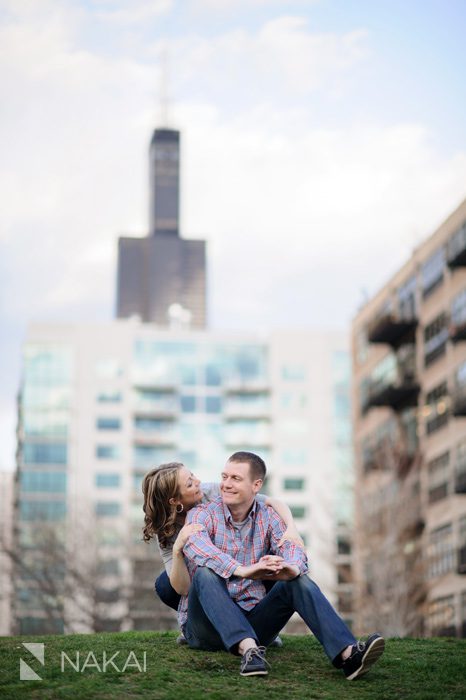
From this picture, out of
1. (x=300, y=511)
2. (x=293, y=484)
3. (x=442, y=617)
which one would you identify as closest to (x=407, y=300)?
(x=442, y=617)

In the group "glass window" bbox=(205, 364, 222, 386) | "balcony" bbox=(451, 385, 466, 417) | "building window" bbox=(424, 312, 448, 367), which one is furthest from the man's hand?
"glass window" bbox=(205, 364, 222, 386)

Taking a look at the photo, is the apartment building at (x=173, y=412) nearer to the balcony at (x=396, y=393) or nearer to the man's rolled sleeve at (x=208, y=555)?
the balcony at (x=396, y=393)

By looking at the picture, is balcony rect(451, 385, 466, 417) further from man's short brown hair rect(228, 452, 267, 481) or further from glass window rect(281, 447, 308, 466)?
glass window rect(281, 447, 308, 466)

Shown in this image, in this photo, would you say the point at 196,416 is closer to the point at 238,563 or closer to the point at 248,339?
the point at 248,339

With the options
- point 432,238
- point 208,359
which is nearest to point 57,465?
point 208,359

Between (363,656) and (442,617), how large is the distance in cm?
4720

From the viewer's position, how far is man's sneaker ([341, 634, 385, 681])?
949 cm

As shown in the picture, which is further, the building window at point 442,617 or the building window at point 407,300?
the building window at point 407,300

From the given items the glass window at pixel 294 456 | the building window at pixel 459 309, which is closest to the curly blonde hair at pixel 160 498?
the building window at pixel 459 309

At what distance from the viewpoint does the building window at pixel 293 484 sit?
110 m

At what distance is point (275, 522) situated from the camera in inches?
405

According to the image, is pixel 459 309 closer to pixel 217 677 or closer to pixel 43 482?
pixel 217 677

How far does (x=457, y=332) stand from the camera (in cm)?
5422

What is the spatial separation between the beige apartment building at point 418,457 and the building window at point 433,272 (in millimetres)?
45
